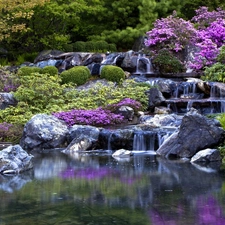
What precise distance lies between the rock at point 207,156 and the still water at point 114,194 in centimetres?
46

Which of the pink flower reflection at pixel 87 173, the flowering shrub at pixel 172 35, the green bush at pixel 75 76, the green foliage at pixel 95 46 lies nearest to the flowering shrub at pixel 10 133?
the pink flower reflection at pixel 87 173

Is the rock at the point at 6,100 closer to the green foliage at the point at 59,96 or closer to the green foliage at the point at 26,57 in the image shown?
the green foliage at the point at 59,96

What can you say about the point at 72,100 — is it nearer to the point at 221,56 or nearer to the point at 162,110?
the point at 162,110

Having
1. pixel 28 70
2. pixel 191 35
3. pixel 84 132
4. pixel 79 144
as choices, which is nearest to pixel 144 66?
pixel 191 35

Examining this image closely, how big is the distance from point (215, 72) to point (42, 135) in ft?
27.8

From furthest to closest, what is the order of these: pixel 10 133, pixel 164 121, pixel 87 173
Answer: pixel 164 121 → pixel 10 133 → pixel 87 173

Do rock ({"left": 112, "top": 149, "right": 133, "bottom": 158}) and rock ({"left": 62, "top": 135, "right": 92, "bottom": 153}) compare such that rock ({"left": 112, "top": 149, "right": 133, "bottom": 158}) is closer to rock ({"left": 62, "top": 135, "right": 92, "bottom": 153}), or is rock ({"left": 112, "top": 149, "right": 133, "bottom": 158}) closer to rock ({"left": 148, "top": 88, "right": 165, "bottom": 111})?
rock ({"left": 62, "top": 135, "right": 92, "bottom": 153})

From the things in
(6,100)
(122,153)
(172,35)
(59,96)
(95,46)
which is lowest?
(122,153)

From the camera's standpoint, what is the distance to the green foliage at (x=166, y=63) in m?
21.6

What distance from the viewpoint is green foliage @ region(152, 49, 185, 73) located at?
2162 centimetres

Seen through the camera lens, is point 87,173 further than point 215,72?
No

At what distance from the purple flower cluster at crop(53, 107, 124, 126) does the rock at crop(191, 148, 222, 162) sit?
16.4 ft

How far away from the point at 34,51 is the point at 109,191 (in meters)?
19.8

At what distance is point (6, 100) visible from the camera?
1794 centimetres
